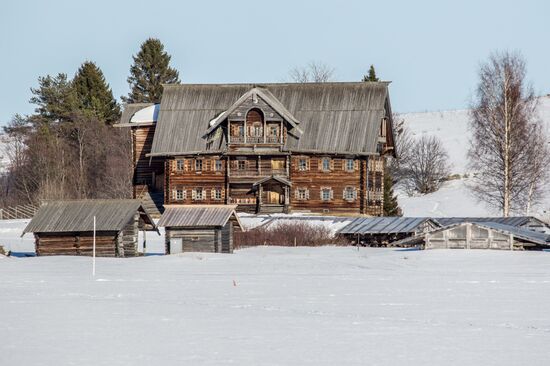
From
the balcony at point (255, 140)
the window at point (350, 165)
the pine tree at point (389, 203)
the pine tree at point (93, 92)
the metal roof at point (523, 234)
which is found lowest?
the metal roof at point (523, 234)

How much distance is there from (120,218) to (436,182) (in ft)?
146

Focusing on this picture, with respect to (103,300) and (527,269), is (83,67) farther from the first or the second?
(103,300)

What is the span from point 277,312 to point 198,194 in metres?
40.2

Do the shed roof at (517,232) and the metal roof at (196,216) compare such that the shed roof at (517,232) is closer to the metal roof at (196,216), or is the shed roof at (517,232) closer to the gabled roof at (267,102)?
the metal roof at (196,216)

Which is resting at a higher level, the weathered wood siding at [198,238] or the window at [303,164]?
the window at [303,164]

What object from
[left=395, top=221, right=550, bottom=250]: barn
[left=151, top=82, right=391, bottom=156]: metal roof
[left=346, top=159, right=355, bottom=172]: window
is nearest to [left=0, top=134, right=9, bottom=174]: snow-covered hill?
[left=151, top=82, right=391, bottom=156]: metal roof

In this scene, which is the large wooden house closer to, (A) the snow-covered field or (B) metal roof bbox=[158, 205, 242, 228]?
(B) metal roof bbox=[158, 205, 242, 228]

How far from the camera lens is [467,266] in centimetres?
3944

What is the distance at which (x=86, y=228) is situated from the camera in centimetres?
4441

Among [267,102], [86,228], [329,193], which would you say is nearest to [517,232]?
[86,228]

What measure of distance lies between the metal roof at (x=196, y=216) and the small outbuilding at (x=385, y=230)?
8.88 meters

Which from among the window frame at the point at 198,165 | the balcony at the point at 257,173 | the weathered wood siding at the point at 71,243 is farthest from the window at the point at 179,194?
the weathered wood siding at the point at 71,243

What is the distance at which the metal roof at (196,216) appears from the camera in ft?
147

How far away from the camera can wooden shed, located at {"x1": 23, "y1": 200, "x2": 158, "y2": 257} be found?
146 feet
